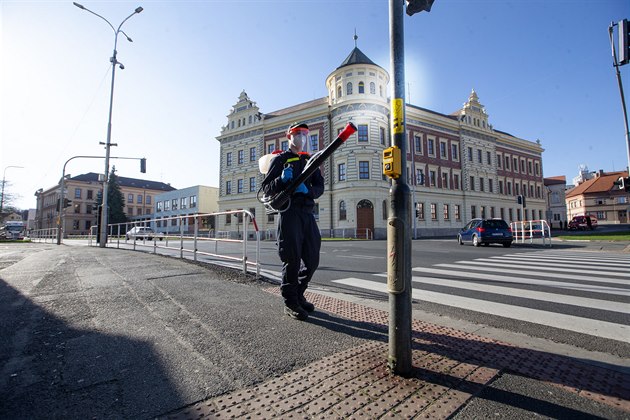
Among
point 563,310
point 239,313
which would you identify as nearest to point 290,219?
point 239,313

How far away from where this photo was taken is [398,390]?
68.3 inches

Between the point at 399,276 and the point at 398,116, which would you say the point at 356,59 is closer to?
the point at 398,116

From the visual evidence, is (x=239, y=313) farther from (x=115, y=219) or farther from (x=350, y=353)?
(x=115, y=219)

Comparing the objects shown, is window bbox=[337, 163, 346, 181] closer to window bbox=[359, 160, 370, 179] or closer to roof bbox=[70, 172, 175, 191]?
window bbox=[359, 160, 370, 179]

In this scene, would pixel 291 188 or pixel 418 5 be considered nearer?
pixel 418 5

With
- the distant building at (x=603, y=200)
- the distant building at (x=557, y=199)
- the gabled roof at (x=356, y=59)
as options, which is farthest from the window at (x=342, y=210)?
the distant building at (x=603, y=200)

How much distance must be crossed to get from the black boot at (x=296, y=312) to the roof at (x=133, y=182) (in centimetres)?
8683

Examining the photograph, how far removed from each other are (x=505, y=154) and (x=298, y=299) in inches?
2066

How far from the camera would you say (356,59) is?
108 feet

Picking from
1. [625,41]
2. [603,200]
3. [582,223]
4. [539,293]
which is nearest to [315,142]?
[625,41]

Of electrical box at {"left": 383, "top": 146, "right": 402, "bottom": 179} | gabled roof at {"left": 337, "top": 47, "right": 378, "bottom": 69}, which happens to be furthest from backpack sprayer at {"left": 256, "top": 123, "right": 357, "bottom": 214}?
gabled roof at {"left": 337, "top": 47, "right": 378, "bottom": 69}

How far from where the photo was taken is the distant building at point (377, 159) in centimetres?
3152

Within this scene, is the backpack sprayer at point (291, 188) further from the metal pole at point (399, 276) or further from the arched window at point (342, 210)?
the arched window at point (342, 210)

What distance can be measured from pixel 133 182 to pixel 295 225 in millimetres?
93143
